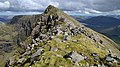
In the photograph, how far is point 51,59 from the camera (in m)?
126

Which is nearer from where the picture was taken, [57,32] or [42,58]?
[42,58]

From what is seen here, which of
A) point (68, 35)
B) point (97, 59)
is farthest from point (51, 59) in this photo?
point (68, 35)

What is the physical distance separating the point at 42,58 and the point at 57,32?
68.2 metres

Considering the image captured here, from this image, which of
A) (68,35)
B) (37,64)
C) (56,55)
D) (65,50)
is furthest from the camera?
(68,35)

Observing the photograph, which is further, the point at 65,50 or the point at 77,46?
the point at 77,46

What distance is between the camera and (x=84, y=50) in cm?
15438

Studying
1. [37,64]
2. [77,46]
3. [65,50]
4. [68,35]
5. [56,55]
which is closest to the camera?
[37,64]

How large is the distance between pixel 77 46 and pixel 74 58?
35116mm

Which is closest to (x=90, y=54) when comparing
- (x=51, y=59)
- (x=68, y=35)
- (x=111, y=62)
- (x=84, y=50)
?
(x=84, y=50)

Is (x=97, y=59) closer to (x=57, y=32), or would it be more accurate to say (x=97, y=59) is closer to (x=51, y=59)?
(x=51, y=59)

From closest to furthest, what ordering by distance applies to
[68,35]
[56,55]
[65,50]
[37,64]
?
[37,64] < [56,55] < [65,50] < [68,35]

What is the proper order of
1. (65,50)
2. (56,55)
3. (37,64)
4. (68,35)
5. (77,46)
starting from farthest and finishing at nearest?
(68,35) < (77,46) < (65,50) < (56,55) < (37,64)

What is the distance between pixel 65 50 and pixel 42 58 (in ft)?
71.3

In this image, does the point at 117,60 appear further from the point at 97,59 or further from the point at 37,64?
the point at 37,64
